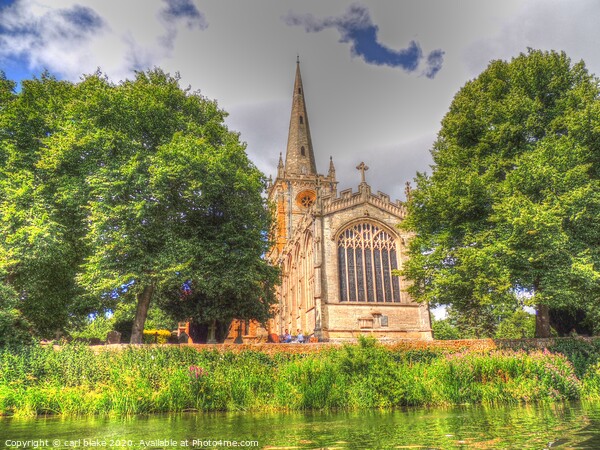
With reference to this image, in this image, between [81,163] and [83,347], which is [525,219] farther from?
[81,163]

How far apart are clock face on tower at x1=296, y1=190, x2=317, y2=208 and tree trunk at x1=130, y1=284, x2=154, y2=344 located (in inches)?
1618

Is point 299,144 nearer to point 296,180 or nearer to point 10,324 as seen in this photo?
point 296,180

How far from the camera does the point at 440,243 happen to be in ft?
59.6

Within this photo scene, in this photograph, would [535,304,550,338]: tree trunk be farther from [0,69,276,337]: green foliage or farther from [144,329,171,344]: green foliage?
[144,329,171,344]: green foliage

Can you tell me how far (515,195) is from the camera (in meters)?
15.6

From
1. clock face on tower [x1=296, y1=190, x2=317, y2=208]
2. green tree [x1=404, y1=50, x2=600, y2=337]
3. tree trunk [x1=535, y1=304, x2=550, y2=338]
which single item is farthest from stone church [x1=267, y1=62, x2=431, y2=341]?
clock face on tower [x1=296, y1=190, x2=317, y2=208]

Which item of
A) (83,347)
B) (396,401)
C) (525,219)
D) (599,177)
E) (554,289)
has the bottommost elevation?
(396,401)

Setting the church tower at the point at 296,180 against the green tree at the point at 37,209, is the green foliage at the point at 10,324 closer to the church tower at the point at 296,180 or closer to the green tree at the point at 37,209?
the green tree at the point at 37,209

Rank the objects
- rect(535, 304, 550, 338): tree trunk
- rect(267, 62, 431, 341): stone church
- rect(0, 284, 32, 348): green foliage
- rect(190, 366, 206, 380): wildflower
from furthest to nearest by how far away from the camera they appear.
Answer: rect(267, 62, 431, 341): stone church → rect(535, 304, 550, 338): tree trunk → rect(0, 284, 32, 348): green foliage → rect(190, 366, 206, 380): wildflower

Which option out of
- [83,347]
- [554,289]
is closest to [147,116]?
[83,347]

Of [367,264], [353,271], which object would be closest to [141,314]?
[353,271]

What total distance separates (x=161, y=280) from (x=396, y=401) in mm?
10144

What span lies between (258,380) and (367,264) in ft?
79.4

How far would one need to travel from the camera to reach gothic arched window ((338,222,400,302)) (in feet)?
109
